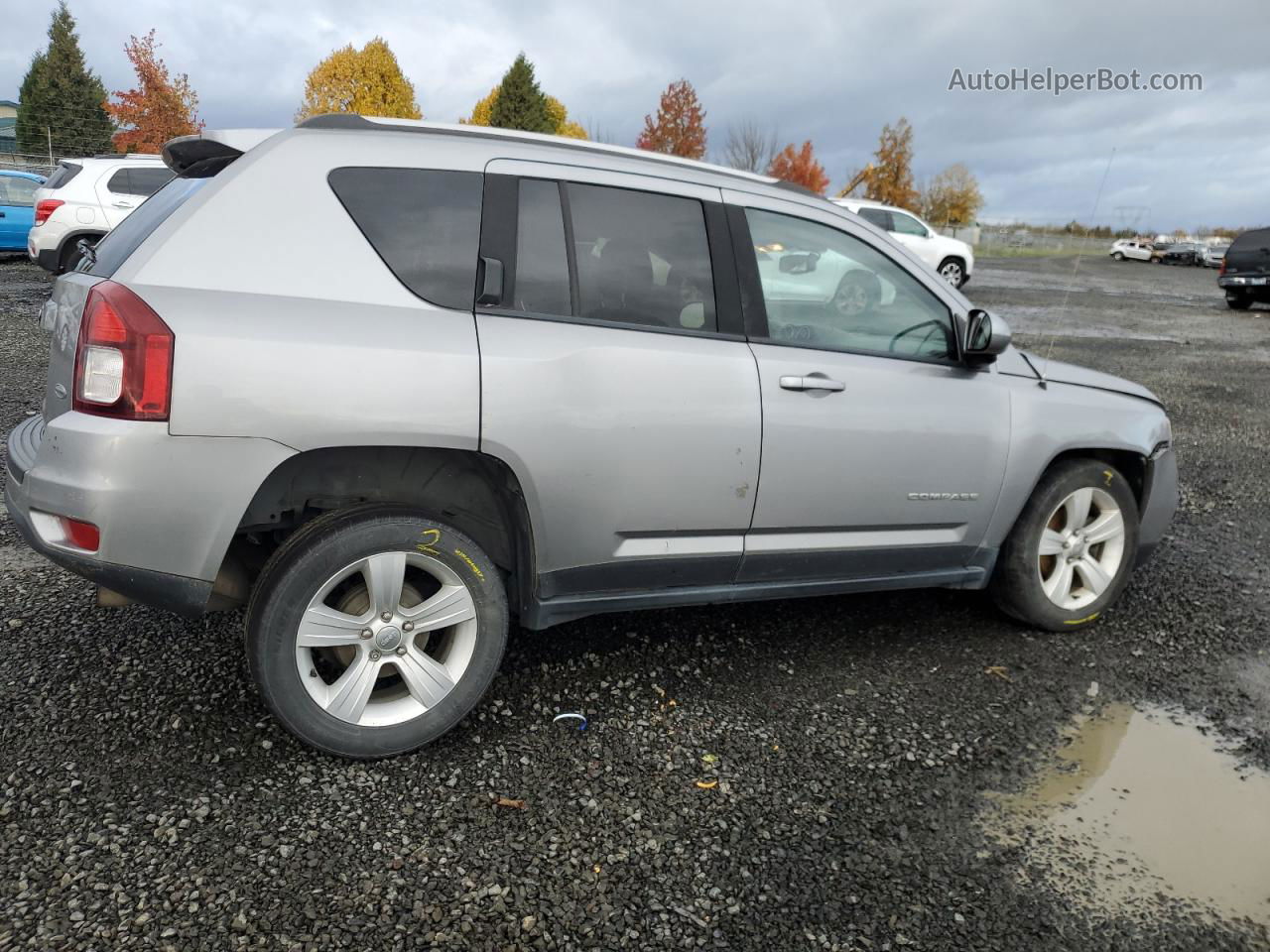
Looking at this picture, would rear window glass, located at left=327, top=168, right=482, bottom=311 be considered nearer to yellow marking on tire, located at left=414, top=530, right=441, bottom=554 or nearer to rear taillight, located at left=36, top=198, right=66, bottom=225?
yellow marking on tire, located at left=414, top=530, right=441, bottom=554

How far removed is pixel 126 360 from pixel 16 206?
1716cm

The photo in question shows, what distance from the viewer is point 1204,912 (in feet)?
8.09

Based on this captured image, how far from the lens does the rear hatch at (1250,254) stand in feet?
66.6

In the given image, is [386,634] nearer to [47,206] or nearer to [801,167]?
[47,206]

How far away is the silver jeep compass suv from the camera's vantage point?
2.63m

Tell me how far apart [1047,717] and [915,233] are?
64.4 feet

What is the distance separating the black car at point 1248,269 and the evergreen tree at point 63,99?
4518 centimetres

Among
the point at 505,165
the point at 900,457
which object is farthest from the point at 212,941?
the point at 900,457

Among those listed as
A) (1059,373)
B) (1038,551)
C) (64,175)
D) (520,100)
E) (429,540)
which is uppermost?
(520,100)

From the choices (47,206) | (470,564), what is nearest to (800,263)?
(470,564)

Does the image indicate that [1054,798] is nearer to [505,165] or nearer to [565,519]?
[565,519]

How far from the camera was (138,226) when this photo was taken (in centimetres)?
304

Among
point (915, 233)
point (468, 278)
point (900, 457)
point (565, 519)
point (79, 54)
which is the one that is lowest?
point (565, 519)

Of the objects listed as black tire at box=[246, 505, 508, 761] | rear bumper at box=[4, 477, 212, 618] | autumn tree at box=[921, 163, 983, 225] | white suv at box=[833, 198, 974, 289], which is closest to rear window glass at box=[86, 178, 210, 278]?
rear bumper at box=[4, 477, 212, 618]
